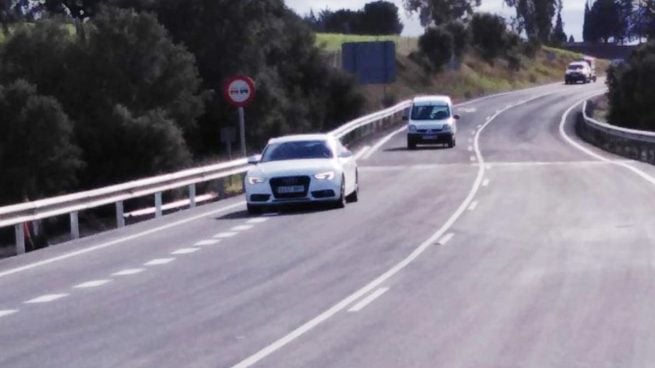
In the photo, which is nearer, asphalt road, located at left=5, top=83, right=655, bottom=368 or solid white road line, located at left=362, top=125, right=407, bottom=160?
asphalt road, located at left=5, top=83, right=655, bottom=368

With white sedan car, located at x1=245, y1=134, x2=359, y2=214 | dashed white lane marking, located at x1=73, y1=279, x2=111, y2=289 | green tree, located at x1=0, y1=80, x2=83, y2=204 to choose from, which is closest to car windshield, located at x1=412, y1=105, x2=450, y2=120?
green tree, located at x1=0, y1=80, x2=83, y2=204

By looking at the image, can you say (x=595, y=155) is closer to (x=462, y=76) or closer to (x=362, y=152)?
(x=362, y=152)

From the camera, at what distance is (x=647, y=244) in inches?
827

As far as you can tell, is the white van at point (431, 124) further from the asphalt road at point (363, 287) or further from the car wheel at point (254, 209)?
the car wheel at point (254, 209)

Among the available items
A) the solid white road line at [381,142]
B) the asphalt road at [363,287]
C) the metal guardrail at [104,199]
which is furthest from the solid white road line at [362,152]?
the asphalt road at [363,287]

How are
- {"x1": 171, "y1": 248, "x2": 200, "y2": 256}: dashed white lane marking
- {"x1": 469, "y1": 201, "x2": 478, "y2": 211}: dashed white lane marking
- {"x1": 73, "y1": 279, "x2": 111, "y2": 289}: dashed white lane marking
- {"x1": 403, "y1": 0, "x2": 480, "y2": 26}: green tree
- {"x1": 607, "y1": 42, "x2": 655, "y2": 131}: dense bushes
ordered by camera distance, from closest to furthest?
{"x1": 73, "y1": 279, "x2": 111, "y2": 289}: dashed white lane marking < {"x1": 171, "y1": 248, "x2": 200, "y2": 256}: dashed white lane marking < {"x1": 469, "y1": 201, "x2": 478, "y2": 211}: dashed white lane marking < {"x1": 607, "y1": 42, "x2": 655, "y2": 131}: dense bushes < {"x1": 403, "y1": 0, "x2": 480, "y2": 26}: green tree

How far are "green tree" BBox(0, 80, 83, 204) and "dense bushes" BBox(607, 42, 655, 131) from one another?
32.6 m

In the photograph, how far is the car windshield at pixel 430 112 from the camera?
5662 centimetres

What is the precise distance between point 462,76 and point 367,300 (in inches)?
4172

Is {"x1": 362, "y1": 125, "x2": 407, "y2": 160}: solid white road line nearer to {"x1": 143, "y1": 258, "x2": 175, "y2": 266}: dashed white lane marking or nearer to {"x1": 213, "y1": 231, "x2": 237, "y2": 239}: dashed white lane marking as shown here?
{"x1": 213, "y1": 231, "x2": 237, "y2": 239}: dashed white lane marking

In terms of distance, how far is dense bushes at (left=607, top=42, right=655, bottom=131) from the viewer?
7775 cm

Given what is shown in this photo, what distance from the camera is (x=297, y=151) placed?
31062 millimetres

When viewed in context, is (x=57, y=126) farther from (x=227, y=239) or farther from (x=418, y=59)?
(x=418, y=59)

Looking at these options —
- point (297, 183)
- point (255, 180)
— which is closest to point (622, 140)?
point (297, 183)
